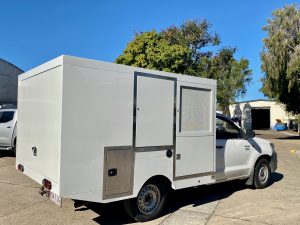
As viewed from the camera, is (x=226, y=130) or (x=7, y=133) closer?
(x=226, y=130)

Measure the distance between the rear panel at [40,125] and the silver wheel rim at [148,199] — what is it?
155cm

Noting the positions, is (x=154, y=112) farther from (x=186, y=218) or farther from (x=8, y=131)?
(x=8, y=131)

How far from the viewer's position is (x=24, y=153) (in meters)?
6.24

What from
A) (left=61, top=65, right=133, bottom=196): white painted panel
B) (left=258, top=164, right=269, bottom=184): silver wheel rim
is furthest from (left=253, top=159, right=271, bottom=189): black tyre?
(left=61, top=65, right=133, bottom=196): white painted panel

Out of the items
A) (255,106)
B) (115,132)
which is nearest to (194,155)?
(115,132)

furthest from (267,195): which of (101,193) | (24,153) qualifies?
(24,153)

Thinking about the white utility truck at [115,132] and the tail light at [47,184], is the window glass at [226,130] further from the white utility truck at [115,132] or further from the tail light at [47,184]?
the tail light at [47,184]

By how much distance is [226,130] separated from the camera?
803 centimetres

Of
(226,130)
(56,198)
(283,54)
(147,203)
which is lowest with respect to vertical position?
(147,203)

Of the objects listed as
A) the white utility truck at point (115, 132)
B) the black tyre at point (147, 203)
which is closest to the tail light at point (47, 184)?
the white utility truck at point (115, 132)

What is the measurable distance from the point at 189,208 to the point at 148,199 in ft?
3.90

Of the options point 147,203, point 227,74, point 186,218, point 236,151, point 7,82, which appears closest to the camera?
point 147,203

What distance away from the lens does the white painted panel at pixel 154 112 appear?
5.63m

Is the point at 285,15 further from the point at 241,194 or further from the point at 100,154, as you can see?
the point at 100,154
